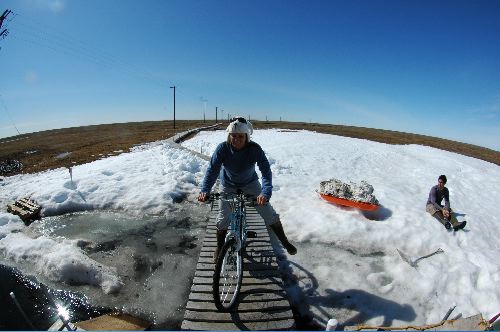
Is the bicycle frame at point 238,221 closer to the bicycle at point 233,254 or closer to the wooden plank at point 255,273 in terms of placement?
the bicycle at point 233,254

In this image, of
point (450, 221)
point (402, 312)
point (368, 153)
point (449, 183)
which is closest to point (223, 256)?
point (402, 312)

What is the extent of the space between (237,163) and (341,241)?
5518mm

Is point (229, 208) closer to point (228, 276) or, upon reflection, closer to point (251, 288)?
point (228, 276)

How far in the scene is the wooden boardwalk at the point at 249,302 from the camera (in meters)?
5.07

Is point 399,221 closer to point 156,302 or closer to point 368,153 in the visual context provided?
point 156,302

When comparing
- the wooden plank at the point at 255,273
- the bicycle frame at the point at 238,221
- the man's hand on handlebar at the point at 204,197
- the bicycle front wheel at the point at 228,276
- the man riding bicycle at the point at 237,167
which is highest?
the man riding bicycle at the point at 237,167

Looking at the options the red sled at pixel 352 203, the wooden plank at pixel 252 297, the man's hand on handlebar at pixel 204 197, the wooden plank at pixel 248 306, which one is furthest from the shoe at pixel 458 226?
the man's hand on handlebar at pixel 204 197

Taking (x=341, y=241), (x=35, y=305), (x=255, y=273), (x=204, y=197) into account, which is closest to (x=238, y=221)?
(x=204, y=197)

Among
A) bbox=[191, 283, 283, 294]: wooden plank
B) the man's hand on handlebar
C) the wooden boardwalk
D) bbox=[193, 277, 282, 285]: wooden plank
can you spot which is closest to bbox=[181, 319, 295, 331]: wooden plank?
the wooden boardwalk

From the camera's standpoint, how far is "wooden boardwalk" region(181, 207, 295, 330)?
5070mm

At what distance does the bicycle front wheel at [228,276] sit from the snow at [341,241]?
73.7 inches

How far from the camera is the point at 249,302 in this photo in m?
5.55

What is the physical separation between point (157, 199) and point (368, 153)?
21850mm

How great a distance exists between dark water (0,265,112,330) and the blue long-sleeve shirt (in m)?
3.48
